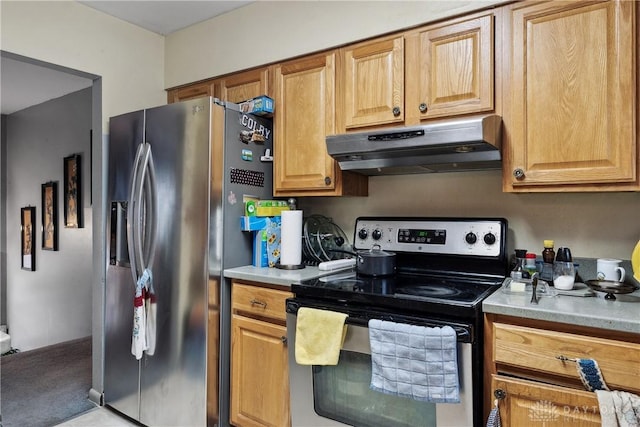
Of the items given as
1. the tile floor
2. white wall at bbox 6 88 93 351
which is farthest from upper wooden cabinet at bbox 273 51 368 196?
white wall at bbox 6 88 93 351

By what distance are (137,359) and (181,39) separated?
2.04m

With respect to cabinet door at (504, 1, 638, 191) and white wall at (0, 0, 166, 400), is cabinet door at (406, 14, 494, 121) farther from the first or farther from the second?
white wall at (0, 0, 166, 400)

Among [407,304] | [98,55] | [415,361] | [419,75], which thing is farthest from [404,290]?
[98,55]

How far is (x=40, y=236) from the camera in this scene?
4.33 metres

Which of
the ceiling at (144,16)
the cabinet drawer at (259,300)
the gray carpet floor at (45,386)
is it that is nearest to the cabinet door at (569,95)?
the cabinet drawer at (259,300)

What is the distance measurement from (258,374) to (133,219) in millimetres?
1077

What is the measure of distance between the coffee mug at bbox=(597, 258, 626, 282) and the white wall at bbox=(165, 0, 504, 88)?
1123 millimetres

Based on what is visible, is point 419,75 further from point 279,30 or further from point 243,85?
point 243,85

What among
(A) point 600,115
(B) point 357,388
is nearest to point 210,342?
(B) point 357,388

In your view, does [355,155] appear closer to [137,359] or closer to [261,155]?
[261,155]

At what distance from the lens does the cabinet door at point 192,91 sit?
101 inches

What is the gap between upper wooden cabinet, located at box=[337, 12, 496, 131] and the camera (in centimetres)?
166

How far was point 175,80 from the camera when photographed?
2.73m

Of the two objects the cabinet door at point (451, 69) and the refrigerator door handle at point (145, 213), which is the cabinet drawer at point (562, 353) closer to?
the cabinet door at point (451, 69)
